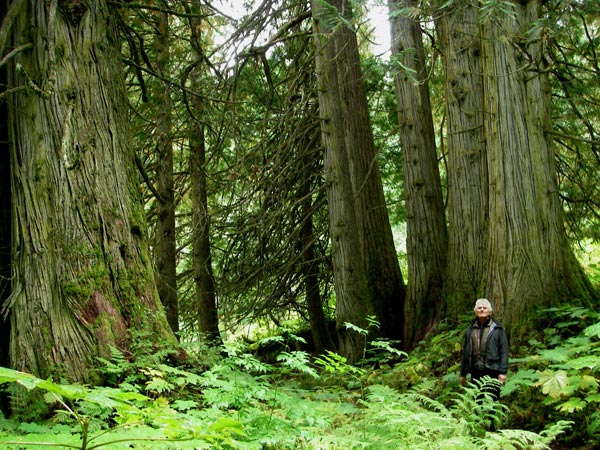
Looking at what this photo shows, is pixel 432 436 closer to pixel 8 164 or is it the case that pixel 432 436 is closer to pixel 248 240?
pixel 8 164

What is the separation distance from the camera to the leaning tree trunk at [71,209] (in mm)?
4121

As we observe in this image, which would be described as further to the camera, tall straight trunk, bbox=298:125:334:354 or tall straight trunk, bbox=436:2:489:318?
tall straight trunk, bbox=298:125:334:354

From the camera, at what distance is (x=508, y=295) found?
7359 millimetres

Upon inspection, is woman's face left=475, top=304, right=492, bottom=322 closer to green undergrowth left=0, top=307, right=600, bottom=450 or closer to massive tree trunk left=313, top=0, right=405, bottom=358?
green undergrowth left=0, top=307, right=600, bottom=450

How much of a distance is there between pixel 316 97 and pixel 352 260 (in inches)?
132

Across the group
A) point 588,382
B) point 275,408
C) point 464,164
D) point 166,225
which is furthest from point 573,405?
point 166,225

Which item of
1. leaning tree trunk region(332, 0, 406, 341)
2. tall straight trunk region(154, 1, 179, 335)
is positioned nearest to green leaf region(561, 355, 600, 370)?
leaning tree trunk region(332, 0, 406, 341)

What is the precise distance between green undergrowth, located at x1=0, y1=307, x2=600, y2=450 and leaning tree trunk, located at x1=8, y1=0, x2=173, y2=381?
1.07 ft

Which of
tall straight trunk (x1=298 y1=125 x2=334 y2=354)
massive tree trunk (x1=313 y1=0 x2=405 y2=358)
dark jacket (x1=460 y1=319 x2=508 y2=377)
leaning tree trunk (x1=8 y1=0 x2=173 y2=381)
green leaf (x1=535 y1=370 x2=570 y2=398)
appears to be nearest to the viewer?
leaning tree trunk (x1=8 y1=0 x2=173 y2=381)

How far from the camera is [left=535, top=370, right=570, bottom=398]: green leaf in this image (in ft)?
17.1

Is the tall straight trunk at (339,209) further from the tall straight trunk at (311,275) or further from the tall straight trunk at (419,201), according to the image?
the tall straight trunk at (311,275)

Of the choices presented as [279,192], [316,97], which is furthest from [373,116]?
[279,192]

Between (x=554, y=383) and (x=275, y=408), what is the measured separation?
2.91 meters

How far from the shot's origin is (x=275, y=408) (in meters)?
3.87
